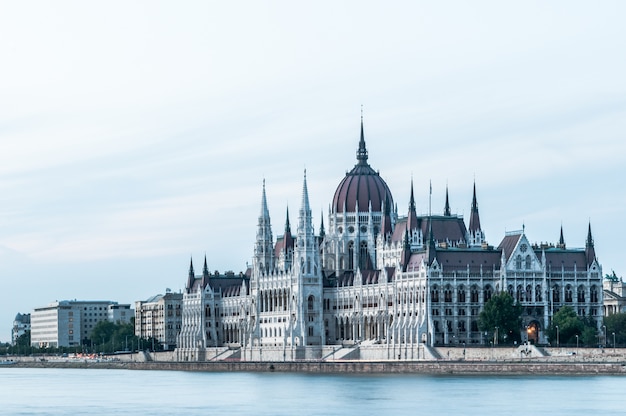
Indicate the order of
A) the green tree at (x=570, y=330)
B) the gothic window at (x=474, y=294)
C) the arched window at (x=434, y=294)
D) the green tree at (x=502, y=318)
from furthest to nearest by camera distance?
1. the gothic window at (x=474, y=294)
2. the arched window at (x=434, y=294)
3. the green tree at (x=502, y=318)
4. the green tree at (x=570, y=330)

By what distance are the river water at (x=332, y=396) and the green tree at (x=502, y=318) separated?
18884 millimetres

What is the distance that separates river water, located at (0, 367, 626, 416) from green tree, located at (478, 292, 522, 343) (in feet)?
62.0

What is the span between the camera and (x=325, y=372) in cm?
18550

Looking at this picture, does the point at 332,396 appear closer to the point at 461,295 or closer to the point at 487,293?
the point at 461,295

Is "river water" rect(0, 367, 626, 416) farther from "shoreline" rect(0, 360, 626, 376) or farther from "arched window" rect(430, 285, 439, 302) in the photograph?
"arched window" rect(430, 285, 439, 302)

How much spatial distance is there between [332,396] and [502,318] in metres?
49.2

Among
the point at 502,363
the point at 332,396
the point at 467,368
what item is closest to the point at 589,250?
the point at 502,363

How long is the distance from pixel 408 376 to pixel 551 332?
84.7 ft

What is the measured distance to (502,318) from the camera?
184 meters

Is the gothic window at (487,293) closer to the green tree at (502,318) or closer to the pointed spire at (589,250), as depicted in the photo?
the green tree at (502,318)

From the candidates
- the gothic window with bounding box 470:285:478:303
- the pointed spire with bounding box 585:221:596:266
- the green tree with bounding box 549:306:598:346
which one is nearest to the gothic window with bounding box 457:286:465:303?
the gothic window with bounding box 470:285:478:303

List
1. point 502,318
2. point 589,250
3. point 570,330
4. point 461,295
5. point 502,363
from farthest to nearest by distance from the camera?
point 589,250 → point 461,295 → point 502,318 → point 570,330 → point 502,363

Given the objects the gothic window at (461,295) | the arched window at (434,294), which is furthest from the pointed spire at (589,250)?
the arched window at (434,294)

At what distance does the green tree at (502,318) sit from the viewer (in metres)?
184
